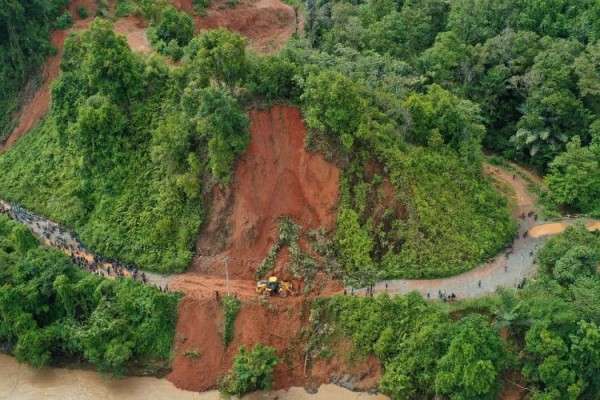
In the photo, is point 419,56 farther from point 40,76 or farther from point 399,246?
point 40,76

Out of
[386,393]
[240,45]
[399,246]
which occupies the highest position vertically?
[240,45]

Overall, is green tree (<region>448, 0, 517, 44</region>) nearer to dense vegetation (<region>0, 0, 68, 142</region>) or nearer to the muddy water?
the muddy water

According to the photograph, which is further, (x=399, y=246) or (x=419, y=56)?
(x=419, y=56)

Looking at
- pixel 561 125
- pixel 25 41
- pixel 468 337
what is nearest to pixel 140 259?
pixel 468 337

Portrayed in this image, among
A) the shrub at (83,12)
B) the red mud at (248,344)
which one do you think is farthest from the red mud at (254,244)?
the shrub at (83,12)

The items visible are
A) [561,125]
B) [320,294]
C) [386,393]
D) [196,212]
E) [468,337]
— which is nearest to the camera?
[468,337]
